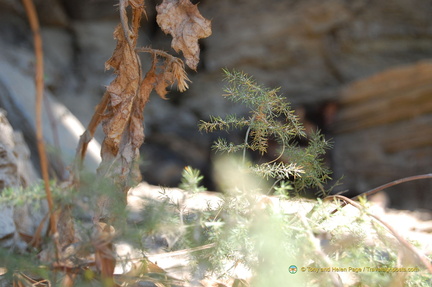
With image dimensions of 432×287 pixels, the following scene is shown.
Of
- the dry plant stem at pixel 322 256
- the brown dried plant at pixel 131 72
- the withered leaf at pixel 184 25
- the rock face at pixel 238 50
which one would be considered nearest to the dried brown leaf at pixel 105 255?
the brown dried plant at pixel 131 72

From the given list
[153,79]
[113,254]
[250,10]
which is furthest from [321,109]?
[113,254]

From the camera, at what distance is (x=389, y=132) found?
3.57 m

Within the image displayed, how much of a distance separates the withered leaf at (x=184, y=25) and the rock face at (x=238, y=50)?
2.35 meters

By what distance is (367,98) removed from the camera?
3586 mm

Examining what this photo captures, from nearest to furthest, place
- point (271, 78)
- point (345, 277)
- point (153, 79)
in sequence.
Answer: point (345, 277) < point (153, 79) < point (271, 78)

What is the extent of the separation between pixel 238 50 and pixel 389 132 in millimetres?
1393

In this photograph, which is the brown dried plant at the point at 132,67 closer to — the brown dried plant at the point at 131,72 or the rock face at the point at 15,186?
the brown dried plant at the point at 131,72

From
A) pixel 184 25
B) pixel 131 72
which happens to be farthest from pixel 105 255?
pixel 184 25

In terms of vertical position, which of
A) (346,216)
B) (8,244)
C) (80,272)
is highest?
(346,216)

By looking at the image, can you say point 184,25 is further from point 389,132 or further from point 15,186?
point 389,132

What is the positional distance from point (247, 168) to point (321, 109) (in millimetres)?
2618

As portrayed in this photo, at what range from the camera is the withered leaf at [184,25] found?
126cm

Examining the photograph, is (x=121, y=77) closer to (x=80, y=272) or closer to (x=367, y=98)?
(x=80, y=272)

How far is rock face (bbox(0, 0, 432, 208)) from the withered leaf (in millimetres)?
2345
